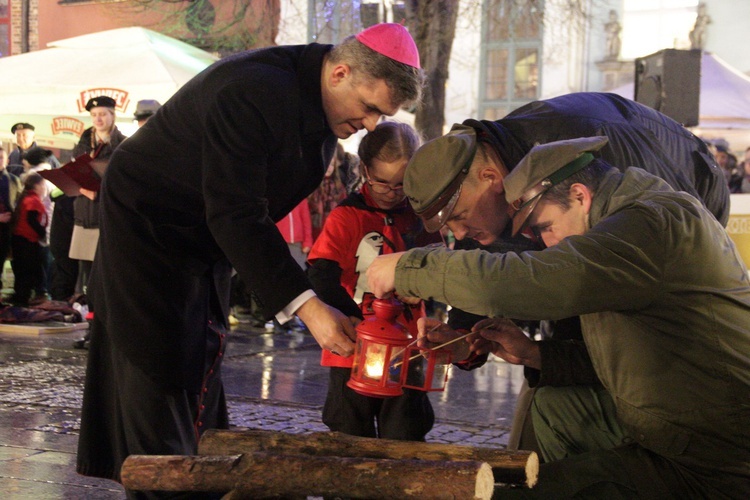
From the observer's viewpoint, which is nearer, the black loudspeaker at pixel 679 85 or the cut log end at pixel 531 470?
the cut log end at pixel 531 470

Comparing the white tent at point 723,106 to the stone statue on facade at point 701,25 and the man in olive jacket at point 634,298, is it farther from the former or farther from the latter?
the stone statue on facade at point 701,25

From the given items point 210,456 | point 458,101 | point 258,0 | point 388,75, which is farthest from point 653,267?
point 458,101

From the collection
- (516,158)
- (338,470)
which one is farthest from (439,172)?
(338,470)

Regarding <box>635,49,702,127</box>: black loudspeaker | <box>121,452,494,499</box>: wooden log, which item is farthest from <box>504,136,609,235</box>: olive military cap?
<box>635,49,702,127</box>: black loudspeaker

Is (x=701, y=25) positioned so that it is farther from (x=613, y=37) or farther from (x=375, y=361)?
(x=375, y=361)

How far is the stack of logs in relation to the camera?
264 centimetres

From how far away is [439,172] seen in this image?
3363 millimetres

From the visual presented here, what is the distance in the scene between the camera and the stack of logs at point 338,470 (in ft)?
8.66

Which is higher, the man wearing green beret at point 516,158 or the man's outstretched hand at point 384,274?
the man wearing green beret at point 516,158

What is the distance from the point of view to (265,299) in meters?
3.15

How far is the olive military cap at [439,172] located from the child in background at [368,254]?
0.83m

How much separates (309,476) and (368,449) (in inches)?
14.3

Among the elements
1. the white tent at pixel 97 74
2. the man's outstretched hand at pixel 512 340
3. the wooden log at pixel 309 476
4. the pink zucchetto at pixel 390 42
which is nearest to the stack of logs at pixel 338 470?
the wooden log at pixel 309 476

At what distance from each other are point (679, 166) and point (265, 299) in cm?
171
